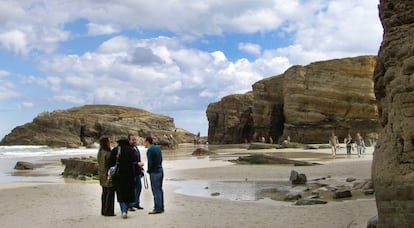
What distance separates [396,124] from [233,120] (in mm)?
77466

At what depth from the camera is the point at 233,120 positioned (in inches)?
3280

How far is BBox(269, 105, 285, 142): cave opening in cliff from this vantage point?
2645 inches

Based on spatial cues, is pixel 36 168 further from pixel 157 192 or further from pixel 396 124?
pixel 396 124

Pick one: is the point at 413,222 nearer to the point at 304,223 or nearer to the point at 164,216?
the point at 304,223

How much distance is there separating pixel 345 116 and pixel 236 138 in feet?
93.9

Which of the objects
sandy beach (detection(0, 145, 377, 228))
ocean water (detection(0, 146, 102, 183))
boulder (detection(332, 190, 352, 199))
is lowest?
sandy beach (detection(0, 145, 377, 228))

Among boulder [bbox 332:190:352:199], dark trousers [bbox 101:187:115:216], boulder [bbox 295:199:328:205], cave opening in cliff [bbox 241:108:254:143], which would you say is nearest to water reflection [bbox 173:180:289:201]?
boulder [bbox 295:199:328:205]

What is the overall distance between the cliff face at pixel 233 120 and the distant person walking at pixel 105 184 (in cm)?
7028

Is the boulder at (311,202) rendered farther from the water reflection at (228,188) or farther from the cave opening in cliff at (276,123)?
the cave opening in cliff at (276,123)

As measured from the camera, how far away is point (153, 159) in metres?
10.3

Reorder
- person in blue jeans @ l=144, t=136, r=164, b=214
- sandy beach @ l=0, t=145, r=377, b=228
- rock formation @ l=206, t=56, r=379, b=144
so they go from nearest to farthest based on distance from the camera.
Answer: sandy beach @ l=0, t=145, r=377, b=228 → person in blue jeans @ l=144, t=136, r=164, b=214 → rock formation @ l=206, t=56, r=379, b=144

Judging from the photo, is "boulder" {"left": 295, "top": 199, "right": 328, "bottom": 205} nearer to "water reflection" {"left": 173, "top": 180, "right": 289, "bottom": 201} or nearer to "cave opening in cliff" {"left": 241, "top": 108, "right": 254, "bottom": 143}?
"water reflection" {"left": 173, "top": 180, "right": 289, "bottom": 201}

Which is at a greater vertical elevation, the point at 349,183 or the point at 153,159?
the point at 153,159

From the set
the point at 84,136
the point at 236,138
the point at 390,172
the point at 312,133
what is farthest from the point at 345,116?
the point at 390,172
